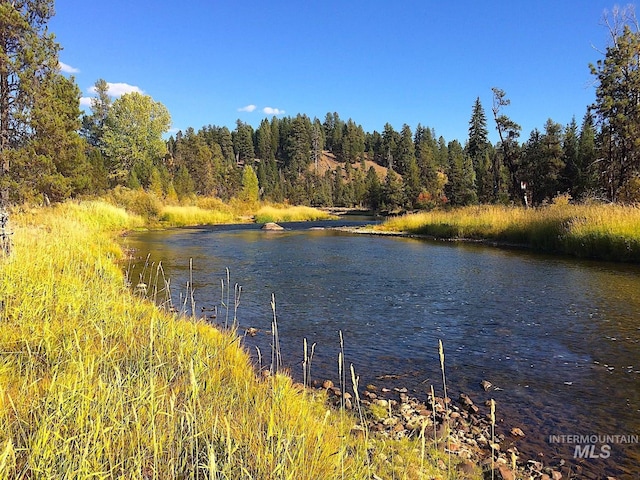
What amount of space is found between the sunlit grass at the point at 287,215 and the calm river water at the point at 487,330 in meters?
38.4

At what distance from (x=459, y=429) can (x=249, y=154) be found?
124 meters

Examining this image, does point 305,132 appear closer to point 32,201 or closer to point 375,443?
point 32,201

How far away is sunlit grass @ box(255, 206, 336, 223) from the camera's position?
5372 cm

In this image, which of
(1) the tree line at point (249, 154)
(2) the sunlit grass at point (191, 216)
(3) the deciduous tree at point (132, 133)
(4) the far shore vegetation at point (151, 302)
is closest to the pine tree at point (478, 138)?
(1) the tree line at point (249, 154)

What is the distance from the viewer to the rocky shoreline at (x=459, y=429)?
3.58 m

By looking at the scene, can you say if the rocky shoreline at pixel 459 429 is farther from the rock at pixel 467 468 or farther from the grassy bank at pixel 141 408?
the grassy bank at pixel 141 408

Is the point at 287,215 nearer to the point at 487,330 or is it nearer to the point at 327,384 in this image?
the point at 487,330

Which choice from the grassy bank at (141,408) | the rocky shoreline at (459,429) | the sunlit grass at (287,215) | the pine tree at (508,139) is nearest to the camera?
the grassy bank at (141,408)

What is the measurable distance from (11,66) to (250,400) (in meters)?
20.6

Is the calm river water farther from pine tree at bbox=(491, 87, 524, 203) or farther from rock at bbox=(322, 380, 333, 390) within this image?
pine tree at bbox=(491, 87, 524, 203)

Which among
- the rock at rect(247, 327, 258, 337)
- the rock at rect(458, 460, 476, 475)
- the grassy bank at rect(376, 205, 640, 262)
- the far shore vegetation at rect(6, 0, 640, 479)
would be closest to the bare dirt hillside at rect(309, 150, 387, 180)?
the far shore vegetation at rect(6, 0, 640, 479)

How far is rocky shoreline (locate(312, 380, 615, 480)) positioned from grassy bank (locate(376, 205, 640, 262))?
45.9ft

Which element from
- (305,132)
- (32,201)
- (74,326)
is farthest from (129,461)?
(305,132)

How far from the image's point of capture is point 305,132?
408ft
